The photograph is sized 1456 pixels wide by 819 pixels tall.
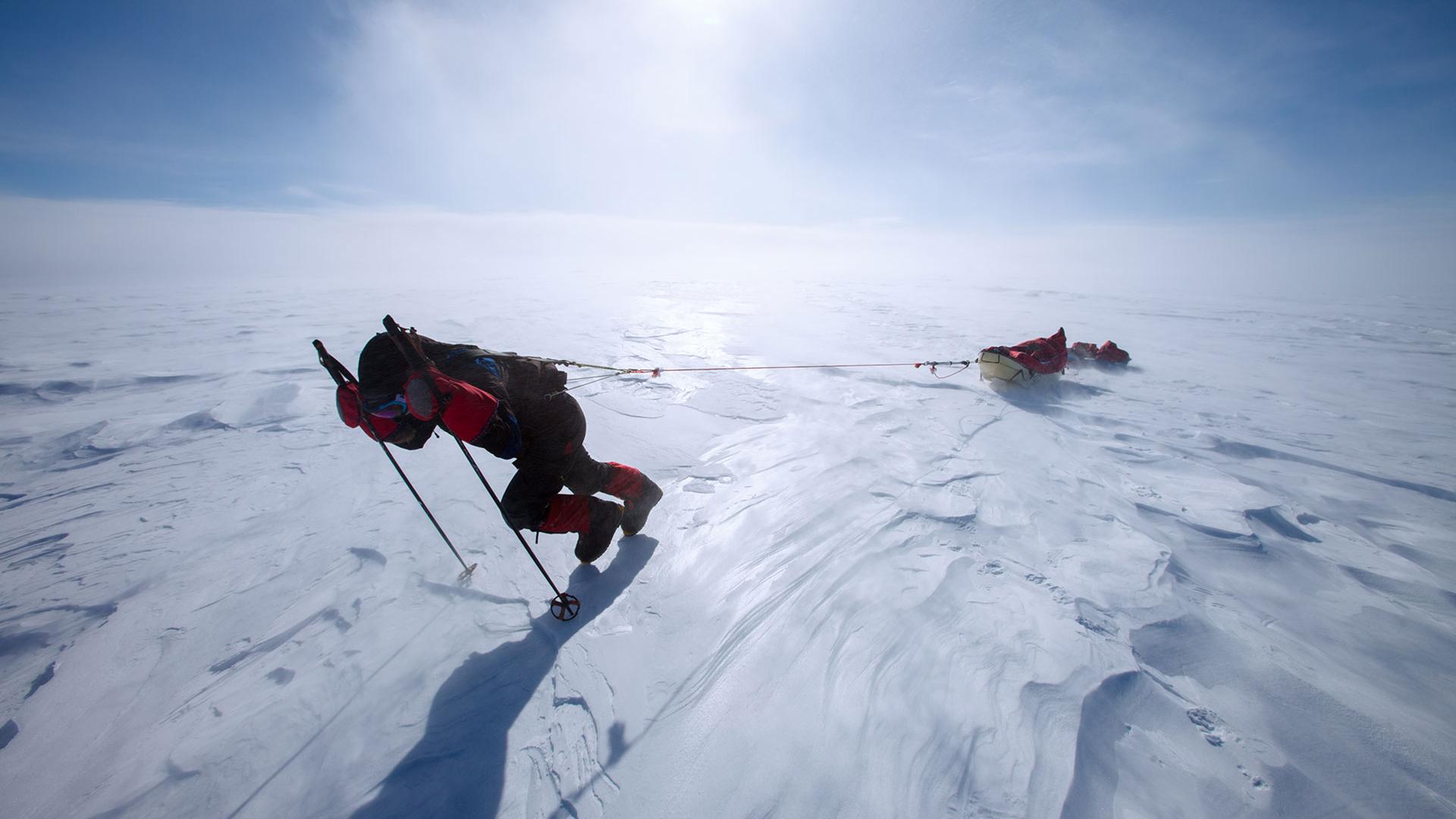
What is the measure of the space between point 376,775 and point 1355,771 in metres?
3.72

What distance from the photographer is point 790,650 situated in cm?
213

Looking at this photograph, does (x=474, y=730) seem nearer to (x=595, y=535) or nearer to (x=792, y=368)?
(x=595, y=535)

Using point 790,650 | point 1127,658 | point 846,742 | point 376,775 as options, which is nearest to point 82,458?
point 376,775

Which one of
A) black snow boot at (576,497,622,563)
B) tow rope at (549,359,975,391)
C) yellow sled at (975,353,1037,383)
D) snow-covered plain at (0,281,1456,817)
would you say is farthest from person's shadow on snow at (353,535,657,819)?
yellow sled at (975,353,1037,383)

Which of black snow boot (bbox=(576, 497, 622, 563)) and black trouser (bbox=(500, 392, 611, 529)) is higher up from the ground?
black trouser (bbox=(500, 392, 611, 529))

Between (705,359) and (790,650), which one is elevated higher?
(705,359)

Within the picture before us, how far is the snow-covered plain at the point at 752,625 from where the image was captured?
1.62 m

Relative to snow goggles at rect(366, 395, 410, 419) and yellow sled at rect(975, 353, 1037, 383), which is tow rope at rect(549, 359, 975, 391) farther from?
snow goggles at rect(366, 395, 410, 419)

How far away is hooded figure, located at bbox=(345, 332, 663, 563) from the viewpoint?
1795 millimetres

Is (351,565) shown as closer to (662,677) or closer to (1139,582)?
(662,677)

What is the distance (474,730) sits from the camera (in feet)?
5.86

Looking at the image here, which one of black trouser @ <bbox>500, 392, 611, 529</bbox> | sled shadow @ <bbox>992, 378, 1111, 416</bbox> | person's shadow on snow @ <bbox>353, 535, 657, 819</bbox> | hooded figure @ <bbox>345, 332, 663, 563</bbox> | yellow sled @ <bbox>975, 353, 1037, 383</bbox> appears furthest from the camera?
yellow sled @ <bbox>975, 353, 1037, 383</bbox>

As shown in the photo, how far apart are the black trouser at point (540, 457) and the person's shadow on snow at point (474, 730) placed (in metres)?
0.58

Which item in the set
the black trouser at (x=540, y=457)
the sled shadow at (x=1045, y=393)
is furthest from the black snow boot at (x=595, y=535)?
the sled shadow at (x=1045, y=393)
